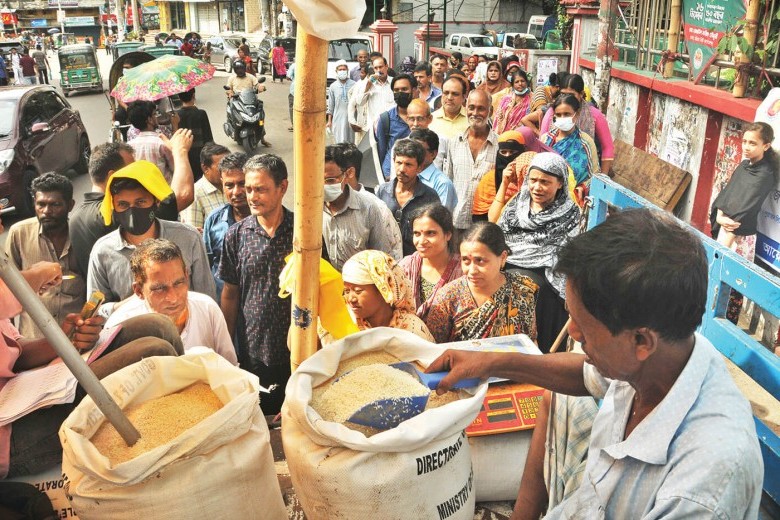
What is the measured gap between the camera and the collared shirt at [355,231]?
4.20 m

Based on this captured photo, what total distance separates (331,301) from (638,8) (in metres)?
10.1

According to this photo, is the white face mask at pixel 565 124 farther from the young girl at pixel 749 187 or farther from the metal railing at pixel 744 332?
the metal railing at pixel 744 332

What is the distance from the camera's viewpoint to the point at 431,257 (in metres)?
3.74

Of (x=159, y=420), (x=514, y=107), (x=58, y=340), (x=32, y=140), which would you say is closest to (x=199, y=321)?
(x=159, y=420)

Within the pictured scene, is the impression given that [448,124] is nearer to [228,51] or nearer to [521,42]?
[521,42]

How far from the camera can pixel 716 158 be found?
285 inches

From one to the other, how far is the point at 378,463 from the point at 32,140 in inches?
396

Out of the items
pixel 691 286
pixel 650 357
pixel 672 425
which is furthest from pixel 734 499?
pixel 691 286

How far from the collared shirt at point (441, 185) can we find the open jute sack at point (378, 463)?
10.6ft

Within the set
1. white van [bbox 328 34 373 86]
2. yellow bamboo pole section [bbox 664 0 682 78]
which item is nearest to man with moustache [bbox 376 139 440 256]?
yellow bamboo pole section [bbox 664 0 682 78]

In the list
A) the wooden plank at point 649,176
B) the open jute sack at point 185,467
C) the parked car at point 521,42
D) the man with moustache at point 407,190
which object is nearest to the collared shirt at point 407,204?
the man with moustache at point 407,190

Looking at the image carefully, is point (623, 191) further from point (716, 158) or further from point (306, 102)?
point (716, 158)

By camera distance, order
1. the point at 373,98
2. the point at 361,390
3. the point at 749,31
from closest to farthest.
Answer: the point at 361,390 < the point at 749,31 < the point at 373,98

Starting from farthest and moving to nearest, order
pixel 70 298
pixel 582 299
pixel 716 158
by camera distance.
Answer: pixel 716 158
pixel 70 298
pixel 582 299
